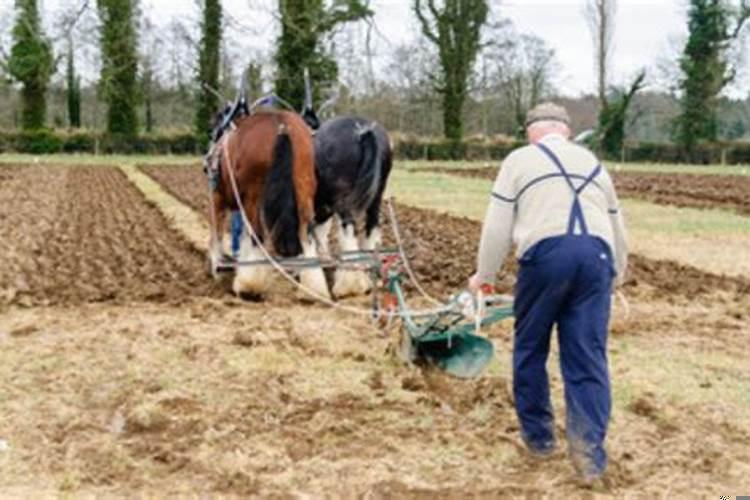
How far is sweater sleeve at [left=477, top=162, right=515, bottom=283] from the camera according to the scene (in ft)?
15.4

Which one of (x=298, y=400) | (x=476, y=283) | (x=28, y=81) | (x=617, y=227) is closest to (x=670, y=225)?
(x=298, y=400)

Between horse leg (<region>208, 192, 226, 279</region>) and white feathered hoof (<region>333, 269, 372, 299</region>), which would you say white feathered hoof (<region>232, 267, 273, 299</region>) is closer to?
white feathered hoof (<region>333, 269, 372, 299</region>)

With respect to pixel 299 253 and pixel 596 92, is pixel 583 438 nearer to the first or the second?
pixel 299 253

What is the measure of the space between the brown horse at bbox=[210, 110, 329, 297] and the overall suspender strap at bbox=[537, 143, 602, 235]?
405cm

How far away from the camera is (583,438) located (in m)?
4.55

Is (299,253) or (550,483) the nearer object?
(550,483)

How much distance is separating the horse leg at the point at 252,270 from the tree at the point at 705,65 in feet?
148

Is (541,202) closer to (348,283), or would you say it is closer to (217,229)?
(348,283)

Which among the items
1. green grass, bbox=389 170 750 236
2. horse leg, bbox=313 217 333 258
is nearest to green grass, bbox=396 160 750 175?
green grass, bbox=389 170 750 236

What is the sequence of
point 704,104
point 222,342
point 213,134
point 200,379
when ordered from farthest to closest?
point 704,104, point 213,134, point 222,342, point 200,379

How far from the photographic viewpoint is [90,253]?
11.8 meters

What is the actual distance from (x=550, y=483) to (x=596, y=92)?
177 ft

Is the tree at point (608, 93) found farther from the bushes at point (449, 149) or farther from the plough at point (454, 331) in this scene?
the plough at point (454, 331)

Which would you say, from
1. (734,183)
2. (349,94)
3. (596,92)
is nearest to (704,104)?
(596,92)
